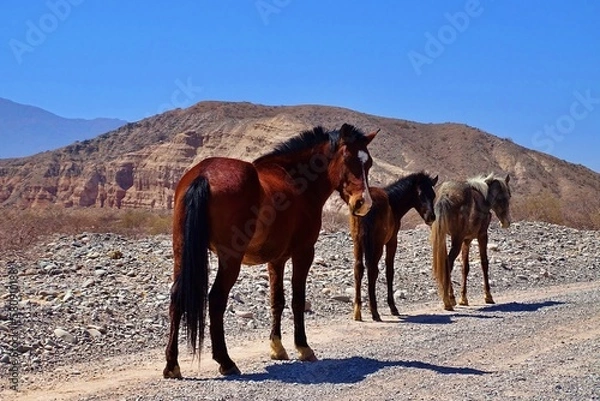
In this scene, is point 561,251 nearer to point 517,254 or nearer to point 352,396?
point 517,254

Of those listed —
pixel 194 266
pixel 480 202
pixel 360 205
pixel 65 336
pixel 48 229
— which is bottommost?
pixel 65 336

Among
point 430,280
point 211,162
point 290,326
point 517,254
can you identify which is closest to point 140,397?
point 211,162

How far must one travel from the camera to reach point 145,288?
1248 cm

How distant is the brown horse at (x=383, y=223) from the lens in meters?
11.4

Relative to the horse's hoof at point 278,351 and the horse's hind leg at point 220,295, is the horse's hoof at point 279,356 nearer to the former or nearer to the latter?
the horse's hoof at point 278,351

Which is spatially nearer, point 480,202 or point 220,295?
point 220,295

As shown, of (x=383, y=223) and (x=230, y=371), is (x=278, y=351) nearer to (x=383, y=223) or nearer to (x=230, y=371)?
(x=230, y=371)

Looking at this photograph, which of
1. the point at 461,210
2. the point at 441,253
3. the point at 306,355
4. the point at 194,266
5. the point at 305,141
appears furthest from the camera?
the point at 461,210

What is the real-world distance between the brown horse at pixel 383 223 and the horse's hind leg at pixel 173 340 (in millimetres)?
4843

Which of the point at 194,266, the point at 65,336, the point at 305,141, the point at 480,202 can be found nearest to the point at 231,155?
the point at 480,202

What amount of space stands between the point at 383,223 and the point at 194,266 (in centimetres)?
560

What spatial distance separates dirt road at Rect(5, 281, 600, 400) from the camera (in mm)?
6590

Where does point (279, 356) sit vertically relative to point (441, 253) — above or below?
below

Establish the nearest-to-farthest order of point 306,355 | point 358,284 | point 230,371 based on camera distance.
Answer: point 230,371 → point 306,355 → point 358,284
